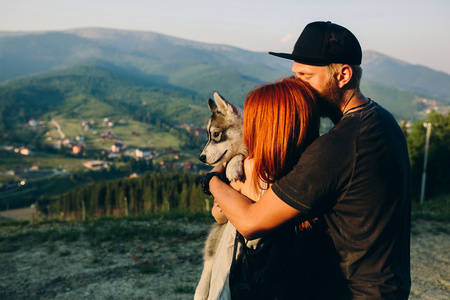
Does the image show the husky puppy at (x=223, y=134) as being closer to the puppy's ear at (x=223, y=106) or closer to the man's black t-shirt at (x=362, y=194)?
the puppy's ear at (x=223, y=106)

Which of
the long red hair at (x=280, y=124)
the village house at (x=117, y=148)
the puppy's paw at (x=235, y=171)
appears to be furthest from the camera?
the village house at (x=117, y=148)

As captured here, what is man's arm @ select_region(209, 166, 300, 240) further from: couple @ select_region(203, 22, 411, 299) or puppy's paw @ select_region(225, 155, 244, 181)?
puppy's paw @ select_region(225, 155, 244, 181)

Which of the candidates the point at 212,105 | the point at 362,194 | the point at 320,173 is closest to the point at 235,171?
the point at 320,173

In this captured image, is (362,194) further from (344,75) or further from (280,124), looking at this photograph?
(344,75)

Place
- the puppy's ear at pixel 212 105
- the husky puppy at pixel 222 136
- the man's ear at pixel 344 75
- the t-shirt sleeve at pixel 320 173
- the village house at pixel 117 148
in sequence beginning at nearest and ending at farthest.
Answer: the t-shirt sleeve at pixel 320 173, the man's ear at pixel 344 75, the husky puppy at pixel 222 136, the puppy's ear at pixel 212 105, the village house at pixel 117 148

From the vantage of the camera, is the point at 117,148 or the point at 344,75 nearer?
the point at 344,75

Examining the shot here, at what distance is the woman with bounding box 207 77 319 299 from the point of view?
6.48ft

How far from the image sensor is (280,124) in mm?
1961

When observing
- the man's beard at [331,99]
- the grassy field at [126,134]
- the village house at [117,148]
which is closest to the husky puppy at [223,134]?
the man's beard at [331,99]

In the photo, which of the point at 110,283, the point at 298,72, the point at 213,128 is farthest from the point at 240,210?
the point at 110,283

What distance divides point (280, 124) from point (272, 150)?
167 millimetres

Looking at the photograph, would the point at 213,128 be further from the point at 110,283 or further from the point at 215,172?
the point at 110,283

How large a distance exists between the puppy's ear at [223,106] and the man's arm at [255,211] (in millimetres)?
1625

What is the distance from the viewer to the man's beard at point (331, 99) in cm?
212
